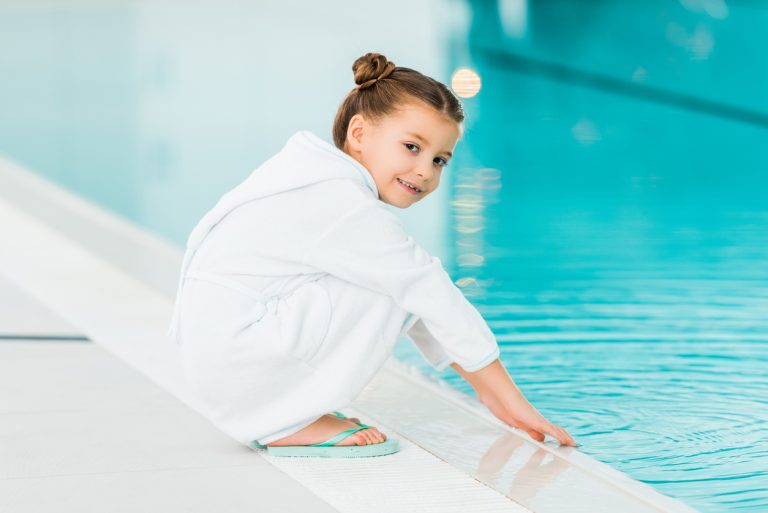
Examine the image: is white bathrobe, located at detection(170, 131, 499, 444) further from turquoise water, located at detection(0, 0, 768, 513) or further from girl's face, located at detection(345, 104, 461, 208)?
turquoise water, located at detection(0, 0, 768, 513)

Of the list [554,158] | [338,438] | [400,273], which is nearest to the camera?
[400,273]

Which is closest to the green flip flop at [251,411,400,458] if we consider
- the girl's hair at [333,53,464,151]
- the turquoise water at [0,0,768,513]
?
the turquoise water at [0,0,768,513]

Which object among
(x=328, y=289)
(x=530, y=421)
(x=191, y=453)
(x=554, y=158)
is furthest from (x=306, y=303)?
(x=554, y=158)

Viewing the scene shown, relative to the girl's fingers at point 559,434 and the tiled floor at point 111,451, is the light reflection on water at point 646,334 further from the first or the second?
the tiled floor at point 111,451

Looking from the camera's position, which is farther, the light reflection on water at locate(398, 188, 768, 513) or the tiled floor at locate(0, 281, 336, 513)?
the light reflection on water at locate(398, 188, 768, 513)

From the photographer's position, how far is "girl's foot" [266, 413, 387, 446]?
2035 millimetres

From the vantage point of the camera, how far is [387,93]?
207 cm

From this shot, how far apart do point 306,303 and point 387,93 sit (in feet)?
1.16

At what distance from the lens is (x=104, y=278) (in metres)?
3.67

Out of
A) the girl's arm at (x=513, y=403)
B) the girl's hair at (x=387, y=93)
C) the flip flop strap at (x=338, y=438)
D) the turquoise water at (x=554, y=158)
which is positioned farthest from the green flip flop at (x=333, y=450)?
the girl's hair at (x=387, y=93)

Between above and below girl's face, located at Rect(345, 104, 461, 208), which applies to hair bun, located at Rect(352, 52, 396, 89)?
above

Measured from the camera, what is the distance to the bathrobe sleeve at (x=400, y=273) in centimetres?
195

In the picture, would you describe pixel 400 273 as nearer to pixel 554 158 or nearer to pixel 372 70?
pixel 372 70

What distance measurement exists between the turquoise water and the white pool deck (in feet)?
0.69
